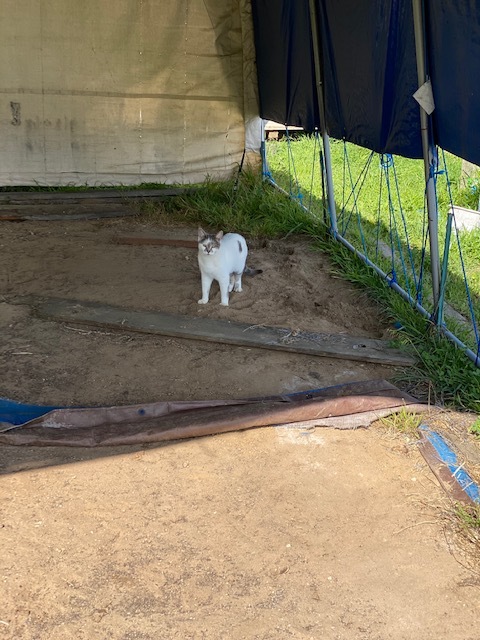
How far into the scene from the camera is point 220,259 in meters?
4.36

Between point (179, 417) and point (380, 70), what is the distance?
8.29ft

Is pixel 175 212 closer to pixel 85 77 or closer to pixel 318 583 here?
pixel 85 77

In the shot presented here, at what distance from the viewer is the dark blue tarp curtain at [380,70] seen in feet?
10.8

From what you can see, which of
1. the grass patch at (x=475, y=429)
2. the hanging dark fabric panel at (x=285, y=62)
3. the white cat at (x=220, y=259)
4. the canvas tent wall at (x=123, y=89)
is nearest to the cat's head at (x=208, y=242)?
the white cat at (x=220, y=259)

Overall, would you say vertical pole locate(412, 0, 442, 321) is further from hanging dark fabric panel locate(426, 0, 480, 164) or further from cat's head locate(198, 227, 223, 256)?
cat's head locate(198, 227, 223, 256)

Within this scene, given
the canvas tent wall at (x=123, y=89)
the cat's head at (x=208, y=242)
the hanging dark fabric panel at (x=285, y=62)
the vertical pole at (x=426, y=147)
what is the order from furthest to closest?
the canvas tent wall at (x=123, y=89), the hanging dark fabric panel at (x=285, y=62), the cat's head at (x=208, y=242), the vertical pole at (x=426, y=147)

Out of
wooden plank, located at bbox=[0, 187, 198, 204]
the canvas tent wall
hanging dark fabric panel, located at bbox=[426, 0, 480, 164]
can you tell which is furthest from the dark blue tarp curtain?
wooden plank, located at bbox=[0, 187, 198, 204]

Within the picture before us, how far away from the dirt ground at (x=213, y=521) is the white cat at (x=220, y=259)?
56 centimetres

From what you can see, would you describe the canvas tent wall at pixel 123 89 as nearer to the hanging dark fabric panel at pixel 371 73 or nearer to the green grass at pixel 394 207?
the green grass at pixel 394 207

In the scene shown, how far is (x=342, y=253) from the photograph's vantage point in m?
5.54

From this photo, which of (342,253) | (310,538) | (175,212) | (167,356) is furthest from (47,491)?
(175,212)

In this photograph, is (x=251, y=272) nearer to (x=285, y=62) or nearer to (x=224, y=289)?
(x=224, y=289)

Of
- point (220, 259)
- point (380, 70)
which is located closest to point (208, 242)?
point (220, 259)

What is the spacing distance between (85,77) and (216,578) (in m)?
6.57
